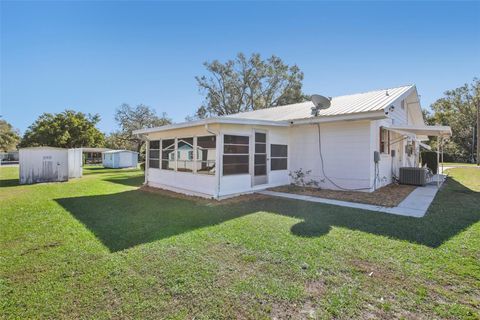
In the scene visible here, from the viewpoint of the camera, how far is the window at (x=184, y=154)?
9570 millimetres

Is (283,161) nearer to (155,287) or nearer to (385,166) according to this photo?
(385,166)

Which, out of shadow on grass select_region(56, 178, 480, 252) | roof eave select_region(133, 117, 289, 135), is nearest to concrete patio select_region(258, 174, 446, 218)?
shadow on grass select_region(56, 178, 480, 252)

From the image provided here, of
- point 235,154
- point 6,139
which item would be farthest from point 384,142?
point 6,139

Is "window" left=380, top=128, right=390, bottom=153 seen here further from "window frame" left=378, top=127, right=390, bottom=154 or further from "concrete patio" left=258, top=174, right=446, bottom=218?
"concrete patio" left=258, top=174, right=446, bottom=218

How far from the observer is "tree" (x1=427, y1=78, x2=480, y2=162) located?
34.8 metres

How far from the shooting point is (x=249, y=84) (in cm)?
3098

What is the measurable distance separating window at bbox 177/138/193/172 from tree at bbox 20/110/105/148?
32.7 meters

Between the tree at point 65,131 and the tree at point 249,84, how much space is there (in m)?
20.2

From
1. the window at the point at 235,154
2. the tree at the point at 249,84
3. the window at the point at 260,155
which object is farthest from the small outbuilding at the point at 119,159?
the window at the point at 235,154

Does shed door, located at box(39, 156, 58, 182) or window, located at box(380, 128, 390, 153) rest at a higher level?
window, located at box(380, 128, 390, 153)

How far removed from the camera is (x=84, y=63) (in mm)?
13523

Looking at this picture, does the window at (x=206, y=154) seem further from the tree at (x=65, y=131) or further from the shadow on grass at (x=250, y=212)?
the tree at (x=65, y=131)

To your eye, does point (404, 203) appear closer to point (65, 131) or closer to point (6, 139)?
point (65, 131)

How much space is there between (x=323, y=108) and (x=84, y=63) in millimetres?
13098
